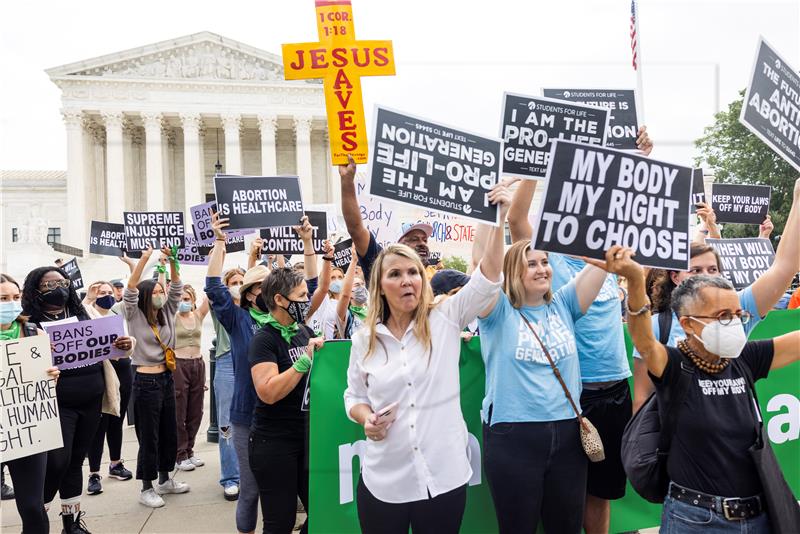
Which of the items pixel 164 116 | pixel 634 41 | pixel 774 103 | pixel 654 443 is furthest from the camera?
pixel 164 116

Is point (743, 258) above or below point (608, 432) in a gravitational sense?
above

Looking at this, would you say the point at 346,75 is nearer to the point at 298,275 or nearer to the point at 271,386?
the point at 298,275

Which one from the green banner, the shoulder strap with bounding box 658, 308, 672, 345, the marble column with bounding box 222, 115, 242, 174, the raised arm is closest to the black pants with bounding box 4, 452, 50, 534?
the green banner

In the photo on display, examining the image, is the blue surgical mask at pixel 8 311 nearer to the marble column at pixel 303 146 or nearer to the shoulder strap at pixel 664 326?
the shoulder strap at pixel 664 326

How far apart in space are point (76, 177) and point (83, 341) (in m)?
45.9

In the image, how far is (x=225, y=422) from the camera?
5527 mm

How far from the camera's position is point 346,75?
219 inches

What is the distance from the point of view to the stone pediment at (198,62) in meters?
46.0

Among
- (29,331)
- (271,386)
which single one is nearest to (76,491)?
(29,331)

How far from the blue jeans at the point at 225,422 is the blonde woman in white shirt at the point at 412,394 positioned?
2.81m

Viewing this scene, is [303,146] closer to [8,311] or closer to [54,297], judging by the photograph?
[54,297]

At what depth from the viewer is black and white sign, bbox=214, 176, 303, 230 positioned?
5.61 m

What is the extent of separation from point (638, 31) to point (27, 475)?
549cm

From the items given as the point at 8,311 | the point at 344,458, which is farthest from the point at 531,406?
the point at 8,311
